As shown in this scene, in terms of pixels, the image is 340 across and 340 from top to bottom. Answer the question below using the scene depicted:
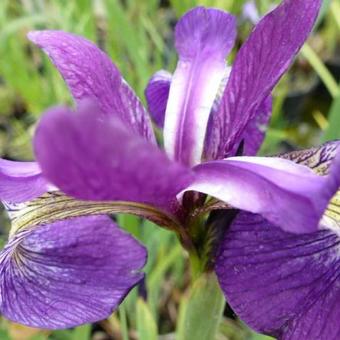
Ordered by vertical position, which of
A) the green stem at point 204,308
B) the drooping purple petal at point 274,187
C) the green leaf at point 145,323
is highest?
the drooping purple petal at point 274,187

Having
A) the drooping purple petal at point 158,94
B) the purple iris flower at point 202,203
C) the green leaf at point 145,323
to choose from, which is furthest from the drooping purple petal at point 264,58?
the green leaf at point 145,323

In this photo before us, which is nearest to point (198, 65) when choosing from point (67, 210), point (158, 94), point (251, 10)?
point (158, 94)

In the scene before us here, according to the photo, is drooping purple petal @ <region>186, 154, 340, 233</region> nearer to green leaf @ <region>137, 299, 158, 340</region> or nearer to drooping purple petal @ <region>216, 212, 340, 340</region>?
drooping purple petal @ <region>216, 212, 340, 340</region>

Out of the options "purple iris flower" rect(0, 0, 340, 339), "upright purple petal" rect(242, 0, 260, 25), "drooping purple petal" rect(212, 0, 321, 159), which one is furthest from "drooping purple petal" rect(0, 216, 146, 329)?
"upright purple petal" rect(242, 0, 260, 25)

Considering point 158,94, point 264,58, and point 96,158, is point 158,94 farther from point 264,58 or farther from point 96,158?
point 96,158

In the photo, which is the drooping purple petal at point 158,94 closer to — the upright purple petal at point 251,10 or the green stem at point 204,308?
the green stem at point 204,308
